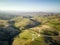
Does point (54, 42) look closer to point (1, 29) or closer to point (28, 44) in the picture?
point (28, 44)

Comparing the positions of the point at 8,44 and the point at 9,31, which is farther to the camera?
the point at 9,31

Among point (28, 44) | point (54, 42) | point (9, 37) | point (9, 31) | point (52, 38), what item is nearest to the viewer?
point (28, 44)

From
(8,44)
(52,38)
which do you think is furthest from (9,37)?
(52,38)

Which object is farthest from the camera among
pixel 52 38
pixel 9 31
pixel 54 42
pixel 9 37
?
pixel 9 31

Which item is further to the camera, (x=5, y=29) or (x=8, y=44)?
(x=5, y=29)

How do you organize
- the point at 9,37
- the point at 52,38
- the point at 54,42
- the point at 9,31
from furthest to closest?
the point at 9,31
the point at 9,37
the point at 52,38
the point at 54,42

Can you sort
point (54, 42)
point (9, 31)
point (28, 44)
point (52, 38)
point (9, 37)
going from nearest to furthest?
point (28, 44) < point (54, 42) < point (52, 38) < point (9, 37) < point (9, 31)

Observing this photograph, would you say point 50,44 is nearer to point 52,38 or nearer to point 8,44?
point 52,38

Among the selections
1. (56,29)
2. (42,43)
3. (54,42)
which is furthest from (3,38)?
(56,29)
